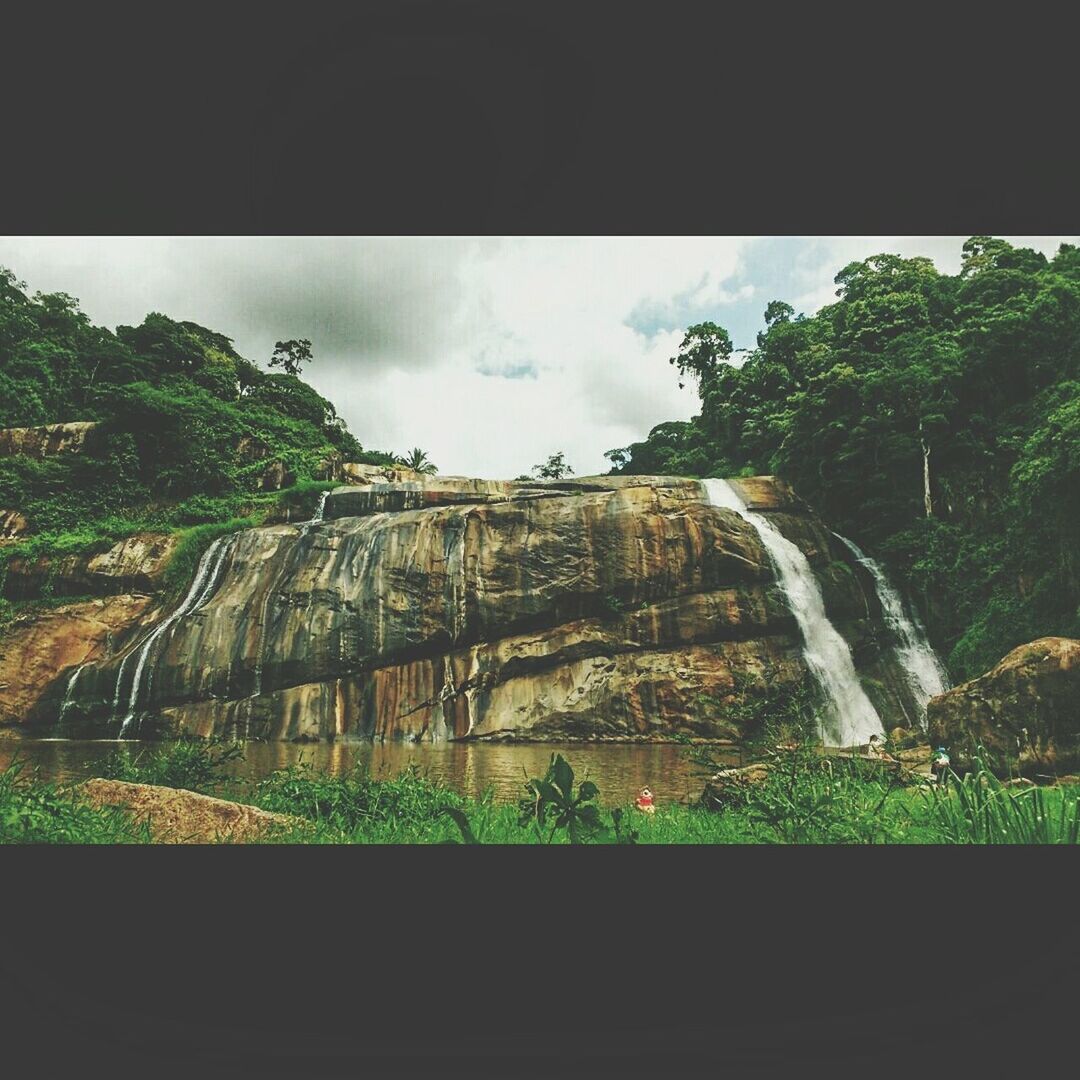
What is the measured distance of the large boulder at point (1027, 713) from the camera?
6.38m

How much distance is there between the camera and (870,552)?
15.9m

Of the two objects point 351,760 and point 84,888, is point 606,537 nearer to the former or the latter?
point 351,760

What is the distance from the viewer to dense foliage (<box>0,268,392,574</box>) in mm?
17375

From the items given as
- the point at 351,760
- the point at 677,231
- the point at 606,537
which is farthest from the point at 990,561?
the point at 677,231

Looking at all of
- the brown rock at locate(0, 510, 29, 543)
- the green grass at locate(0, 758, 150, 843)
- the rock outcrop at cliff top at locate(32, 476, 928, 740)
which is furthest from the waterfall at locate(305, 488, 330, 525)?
the green grass at locate(0, 758, 150, 843)

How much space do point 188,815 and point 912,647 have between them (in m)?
14.4

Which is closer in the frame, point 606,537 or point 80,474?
point 606,537

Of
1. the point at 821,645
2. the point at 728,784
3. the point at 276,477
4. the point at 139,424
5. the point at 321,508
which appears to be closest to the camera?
the point at 728,784

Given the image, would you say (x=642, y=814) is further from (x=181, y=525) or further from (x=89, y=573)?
(x=181, y=525)

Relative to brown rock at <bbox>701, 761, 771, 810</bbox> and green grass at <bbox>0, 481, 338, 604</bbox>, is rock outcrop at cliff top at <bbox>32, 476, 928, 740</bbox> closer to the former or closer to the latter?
green grass at <bbox>0, 481, 338, 604</bbox>

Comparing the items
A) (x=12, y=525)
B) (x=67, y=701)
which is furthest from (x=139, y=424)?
(x=67, y=701)

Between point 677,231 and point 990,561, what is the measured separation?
13.8 metres

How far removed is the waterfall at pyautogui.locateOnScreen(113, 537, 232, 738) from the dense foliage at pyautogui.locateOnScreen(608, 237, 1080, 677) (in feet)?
46.2

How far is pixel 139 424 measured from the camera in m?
18.7
